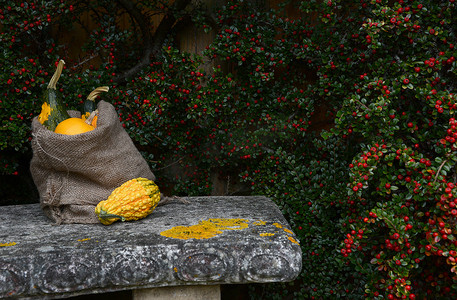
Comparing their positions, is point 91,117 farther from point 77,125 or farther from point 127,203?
point 127,203

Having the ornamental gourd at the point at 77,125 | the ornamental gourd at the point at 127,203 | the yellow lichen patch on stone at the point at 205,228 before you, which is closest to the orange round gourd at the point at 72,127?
the ornamental gourd at the point at 77,125

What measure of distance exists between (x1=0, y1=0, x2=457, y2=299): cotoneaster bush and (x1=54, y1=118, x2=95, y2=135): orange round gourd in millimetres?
585

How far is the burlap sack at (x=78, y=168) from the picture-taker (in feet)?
4.94

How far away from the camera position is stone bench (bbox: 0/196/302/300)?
1230 mm

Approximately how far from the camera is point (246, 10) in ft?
7.58

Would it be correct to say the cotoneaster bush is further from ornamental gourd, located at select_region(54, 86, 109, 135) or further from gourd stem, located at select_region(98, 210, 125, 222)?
gourd stem, located at select_region(98, 210, 125, 222)

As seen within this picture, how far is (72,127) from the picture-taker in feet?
5.22

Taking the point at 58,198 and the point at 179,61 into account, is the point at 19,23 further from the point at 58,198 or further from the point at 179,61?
the point at 58,198

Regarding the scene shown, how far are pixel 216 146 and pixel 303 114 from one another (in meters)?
0.53

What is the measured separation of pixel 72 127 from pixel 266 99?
3.62 feet

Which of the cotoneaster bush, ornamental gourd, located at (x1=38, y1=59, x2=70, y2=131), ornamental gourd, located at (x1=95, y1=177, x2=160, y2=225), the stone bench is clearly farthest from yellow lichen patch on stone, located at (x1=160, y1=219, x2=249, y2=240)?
ornamental gourd, located at (x1=38, y1=59, x2=70, y2=131)

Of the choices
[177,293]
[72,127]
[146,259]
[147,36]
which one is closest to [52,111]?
[72,127]

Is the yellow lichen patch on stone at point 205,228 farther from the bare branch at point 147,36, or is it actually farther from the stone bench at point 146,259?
the bare branch at point 147,36

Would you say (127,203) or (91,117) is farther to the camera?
(91,117)
